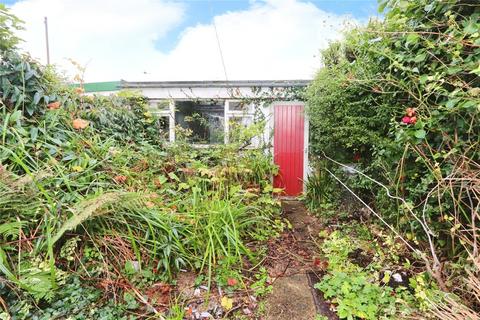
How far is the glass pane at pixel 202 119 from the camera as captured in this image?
5612mm

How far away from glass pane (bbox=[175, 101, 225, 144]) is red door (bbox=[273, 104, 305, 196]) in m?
1.38

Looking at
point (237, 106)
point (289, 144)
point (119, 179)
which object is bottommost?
point (119, 179)

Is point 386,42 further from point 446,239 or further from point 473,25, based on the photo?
point 446,239

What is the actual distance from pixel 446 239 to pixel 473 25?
1.54 meters

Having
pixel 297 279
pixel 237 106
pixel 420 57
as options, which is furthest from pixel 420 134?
pixel 237 106

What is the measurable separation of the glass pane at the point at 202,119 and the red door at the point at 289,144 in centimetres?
138

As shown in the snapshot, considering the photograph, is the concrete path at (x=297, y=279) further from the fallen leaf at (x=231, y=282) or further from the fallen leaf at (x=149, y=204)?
the fallen leaf at (x=149, y=204)

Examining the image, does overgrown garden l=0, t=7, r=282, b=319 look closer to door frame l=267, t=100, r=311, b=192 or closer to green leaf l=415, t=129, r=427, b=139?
green leaf l=415, t=129, r=427, b=139

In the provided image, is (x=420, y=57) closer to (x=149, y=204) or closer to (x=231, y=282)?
(x=231, y=282)

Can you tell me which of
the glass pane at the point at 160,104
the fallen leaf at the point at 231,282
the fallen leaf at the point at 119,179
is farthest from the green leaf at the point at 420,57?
the glass pane at the point at 160,104

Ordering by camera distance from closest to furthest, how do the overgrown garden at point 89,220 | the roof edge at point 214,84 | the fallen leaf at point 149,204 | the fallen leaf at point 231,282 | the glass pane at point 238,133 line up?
1. the overgrown garden at point 89,220
2. the fallen leaf at point 231,282
3. the fallen leaf at point 149,204
4. the glass pane at point 238,133
5. the roof edge at point 214,84

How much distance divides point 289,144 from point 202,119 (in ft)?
7.09

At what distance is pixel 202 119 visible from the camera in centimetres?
553

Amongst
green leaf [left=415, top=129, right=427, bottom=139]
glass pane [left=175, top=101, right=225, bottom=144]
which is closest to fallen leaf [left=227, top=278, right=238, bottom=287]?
green leaf [left=415, top=129, right=427, bottom=139]
